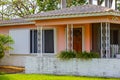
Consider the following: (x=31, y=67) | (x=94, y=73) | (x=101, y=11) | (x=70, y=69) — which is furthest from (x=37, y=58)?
(x=101, y=11)

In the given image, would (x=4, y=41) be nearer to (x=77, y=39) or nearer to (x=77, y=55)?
(x=77, y=39)

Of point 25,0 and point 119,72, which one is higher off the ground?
point 25,0

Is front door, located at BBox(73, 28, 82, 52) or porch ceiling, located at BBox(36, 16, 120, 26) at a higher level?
porch ceiling, located at BBox(36, 16, 120, 26)

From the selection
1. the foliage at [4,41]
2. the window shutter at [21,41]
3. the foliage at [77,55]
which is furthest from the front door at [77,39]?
the foliage at [4,41]

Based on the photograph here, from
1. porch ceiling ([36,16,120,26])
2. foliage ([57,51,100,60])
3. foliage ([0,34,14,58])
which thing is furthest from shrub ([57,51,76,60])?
foliage ([0,34,14,58])

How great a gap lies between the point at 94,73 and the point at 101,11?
3510 mm

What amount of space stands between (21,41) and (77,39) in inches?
180

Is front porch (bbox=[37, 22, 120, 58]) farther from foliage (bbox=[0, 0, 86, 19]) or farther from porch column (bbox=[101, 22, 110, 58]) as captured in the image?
foliage (bbox=[0, 0, 86, 19])

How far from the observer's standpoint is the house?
18500 mm

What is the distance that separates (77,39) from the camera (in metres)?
21.8

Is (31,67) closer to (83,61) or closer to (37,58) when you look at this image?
(37,58)

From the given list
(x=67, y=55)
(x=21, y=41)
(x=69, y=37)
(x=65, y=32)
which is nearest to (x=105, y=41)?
(x=67, y=55)

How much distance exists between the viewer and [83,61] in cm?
1836

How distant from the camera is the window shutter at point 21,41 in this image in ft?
77.2
